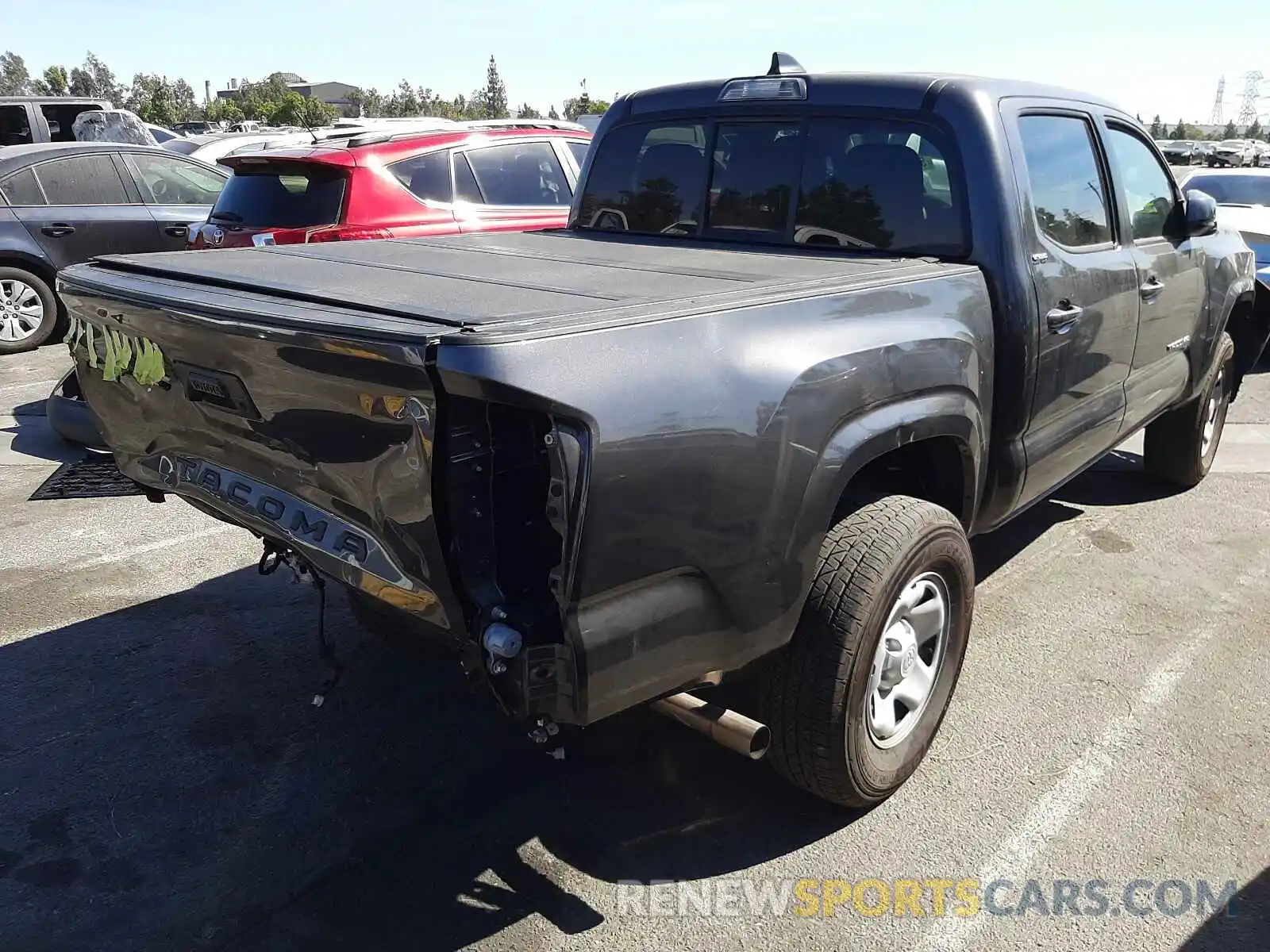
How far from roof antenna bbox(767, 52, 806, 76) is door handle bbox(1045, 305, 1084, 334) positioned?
138 centimetres

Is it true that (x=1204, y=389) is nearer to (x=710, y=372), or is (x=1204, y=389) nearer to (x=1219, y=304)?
(x=1219, y=304)

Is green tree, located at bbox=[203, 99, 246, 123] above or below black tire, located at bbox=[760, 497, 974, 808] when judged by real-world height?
above

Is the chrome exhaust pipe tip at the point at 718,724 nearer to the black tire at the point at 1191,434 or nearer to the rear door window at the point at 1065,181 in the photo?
the rear door window at the point at 1065,181

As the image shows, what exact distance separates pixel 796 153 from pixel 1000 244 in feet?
2.95

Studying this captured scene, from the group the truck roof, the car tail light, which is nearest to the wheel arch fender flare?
the truck roof

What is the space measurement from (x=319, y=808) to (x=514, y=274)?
1.67 meters

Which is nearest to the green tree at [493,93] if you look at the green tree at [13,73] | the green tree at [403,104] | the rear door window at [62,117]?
the green tree at [403,104]

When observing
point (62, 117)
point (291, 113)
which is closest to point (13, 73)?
point (291, 113)

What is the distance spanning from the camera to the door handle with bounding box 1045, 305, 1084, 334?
10.9ft

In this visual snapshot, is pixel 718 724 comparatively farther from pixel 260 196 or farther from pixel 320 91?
pixel 320 91

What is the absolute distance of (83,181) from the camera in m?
9.40

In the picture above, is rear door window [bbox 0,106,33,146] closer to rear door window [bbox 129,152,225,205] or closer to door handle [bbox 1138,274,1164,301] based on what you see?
rear door window [bbox 129,152,225,205]

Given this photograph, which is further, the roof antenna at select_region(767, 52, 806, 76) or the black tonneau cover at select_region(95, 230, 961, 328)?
the roof antenna at select_region(767, 52, 806, 76)

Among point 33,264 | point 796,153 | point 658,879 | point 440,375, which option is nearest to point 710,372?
point 440,375
